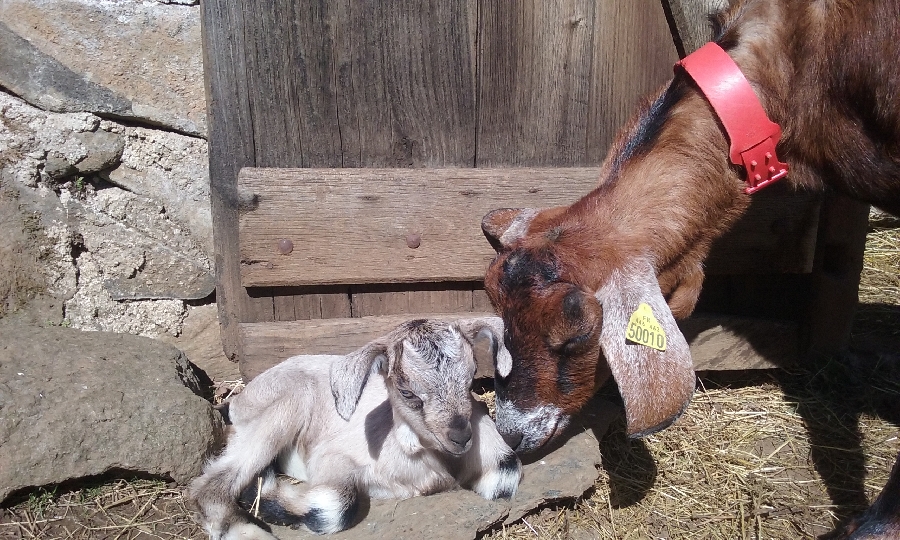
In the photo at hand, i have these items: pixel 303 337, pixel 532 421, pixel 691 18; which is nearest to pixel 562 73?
pixel 691 18

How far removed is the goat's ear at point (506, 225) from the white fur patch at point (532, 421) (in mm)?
631

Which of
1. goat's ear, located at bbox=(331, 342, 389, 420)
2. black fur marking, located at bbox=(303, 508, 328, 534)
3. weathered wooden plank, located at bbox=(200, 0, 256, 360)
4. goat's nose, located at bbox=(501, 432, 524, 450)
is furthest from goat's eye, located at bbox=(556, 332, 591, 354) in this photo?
weathered wooden plank, located at bbox=(200, 0, 256, 360)

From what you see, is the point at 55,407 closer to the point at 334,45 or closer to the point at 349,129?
the point at 349,129

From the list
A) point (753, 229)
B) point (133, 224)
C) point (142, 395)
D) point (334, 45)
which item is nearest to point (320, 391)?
point (142, 395)

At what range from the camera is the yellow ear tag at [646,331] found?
231 cm

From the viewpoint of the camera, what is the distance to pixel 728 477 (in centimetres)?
324

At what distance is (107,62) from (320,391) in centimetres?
181

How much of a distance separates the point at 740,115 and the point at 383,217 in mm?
1606

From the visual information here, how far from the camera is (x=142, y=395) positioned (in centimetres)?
295

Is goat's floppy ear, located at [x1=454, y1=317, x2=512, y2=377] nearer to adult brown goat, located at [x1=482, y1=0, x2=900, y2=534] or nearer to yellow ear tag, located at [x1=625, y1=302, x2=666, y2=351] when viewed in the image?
adult brown goat, located at [x1=482, y1=0, x2=900, y2=534]

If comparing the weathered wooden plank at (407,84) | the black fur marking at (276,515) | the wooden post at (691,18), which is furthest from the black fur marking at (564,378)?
the wooden post at (691,18)

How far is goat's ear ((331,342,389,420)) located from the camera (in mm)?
2629

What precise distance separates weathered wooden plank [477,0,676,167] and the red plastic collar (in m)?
0.92

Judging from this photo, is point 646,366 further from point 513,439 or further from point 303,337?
point 303,337
